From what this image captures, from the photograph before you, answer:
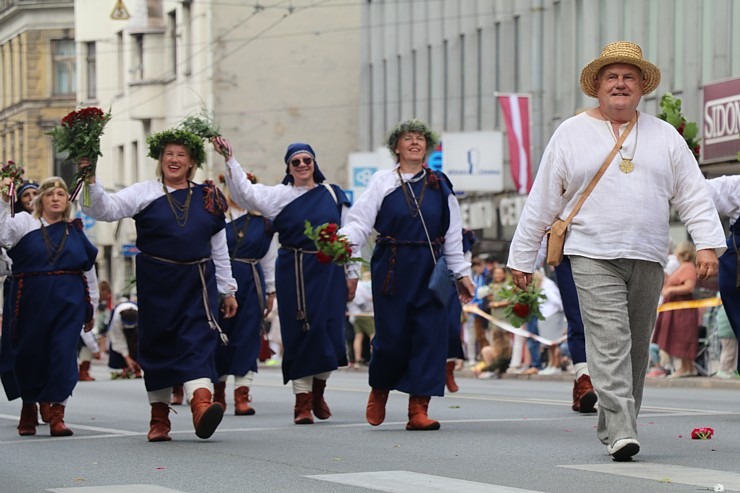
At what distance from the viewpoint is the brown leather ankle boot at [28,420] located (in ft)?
41.5

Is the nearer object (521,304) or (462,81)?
(521,304)

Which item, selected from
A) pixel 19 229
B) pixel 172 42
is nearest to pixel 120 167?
pixel 172 42

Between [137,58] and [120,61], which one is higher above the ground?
[120,61]

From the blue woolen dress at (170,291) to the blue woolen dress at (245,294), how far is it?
11.3ft

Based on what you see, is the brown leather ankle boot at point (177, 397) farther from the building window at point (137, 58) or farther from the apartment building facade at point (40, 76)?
the apartment building facade at point (40, 76)

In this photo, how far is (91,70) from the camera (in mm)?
65188

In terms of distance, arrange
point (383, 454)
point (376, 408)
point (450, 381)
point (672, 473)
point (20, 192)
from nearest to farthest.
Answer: point (672, 473)
point (383, 454)
point (376, 408)
point (20, 192)
point (450, 381)

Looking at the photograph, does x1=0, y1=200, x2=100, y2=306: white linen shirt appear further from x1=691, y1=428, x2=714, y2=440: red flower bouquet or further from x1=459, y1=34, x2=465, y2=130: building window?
x1=459, y1=34, x2=465, y2=130: building window

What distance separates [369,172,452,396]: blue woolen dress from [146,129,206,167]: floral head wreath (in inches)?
56.4

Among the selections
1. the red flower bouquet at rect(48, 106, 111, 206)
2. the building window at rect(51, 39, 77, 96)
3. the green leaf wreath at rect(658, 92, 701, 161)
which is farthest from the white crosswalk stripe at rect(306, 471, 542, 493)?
the building window at rect(51, 39, 77, 96)

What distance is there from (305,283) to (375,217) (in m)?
1.14

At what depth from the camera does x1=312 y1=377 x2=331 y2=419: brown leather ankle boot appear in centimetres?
1353

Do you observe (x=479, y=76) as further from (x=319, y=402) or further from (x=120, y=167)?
(x=319, y=402)

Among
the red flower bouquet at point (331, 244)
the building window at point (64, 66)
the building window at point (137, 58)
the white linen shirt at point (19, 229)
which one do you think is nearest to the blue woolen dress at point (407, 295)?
the red flower bouquet at point (331, 244)
